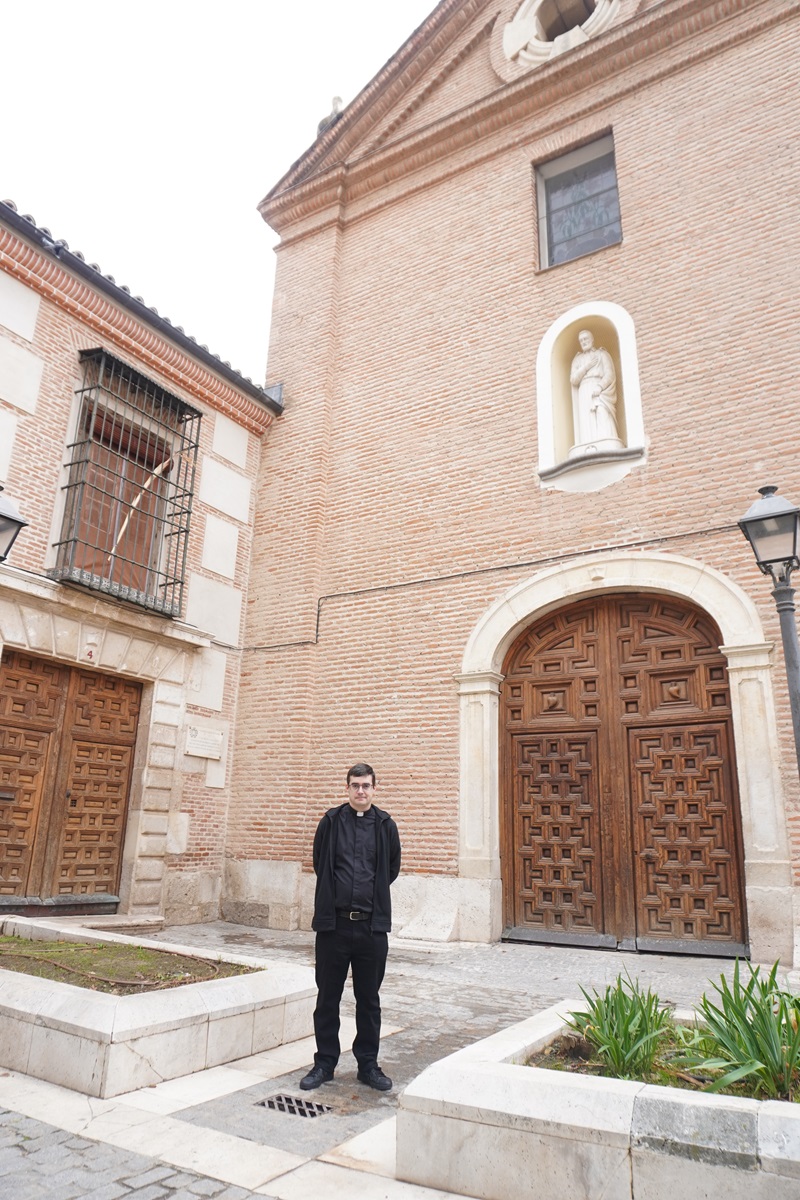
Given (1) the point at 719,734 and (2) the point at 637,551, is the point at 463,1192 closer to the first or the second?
(1) the point at 719,734

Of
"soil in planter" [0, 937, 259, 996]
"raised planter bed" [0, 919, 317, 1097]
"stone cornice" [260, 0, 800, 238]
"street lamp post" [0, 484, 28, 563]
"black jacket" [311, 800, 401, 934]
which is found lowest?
"raised planter bed" [0, 919, 317, 1097]

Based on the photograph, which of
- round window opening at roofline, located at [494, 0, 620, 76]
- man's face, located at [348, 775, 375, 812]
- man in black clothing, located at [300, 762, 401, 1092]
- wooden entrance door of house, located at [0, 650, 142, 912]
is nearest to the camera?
man in black clothing, located at [300, 762, 401, 1092]

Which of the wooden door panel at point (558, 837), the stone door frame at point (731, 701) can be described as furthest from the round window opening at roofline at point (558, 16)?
the wooden door panel at point (558, 837)

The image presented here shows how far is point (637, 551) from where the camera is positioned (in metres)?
7.66

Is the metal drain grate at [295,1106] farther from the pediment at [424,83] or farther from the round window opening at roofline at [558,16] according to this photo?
the round window opening at roofline at [558,16]

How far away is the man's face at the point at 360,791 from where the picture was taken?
3832mm

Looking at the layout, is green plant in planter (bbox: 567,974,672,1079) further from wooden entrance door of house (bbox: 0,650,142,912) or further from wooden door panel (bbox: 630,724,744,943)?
wooden entrance door of house (bbox: 0,650,142,912)

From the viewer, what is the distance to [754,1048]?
8.67 feet

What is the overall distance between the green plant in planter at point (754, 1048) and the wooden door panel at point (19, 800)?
6.32 meters

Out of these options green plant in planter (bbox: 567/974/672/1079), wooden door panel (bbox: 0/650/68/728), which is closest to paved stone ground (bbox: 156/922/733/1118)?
green plant in planter (bbox: 567/974/672/1079)

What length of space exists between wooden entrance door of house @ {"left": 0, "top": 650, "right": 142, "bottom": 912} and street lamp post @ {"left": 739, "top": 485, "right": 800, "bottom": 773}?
6.31 metres

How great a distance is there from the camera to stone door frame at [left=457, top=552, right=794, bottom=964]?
20.8 feet

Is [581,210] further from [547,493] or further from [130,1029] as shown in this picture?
[130,1029]

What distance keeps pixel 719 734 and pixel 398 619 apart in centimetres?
344
